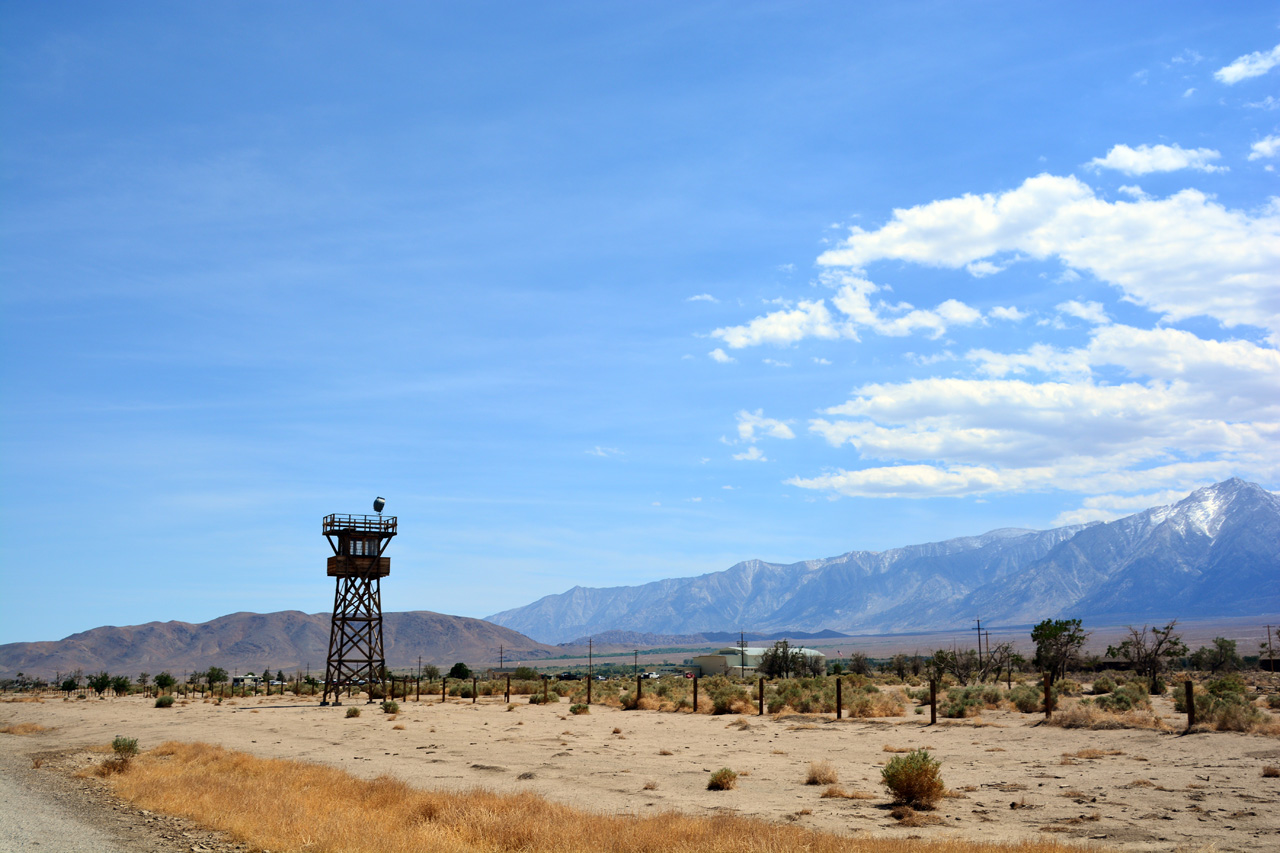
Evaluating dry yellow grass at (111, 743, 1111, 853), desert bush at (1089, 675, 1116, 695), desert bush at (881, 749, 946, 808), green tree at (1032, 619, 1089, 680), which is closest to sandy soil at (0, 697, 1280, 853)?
desert bush at (881, 749, 946, 808)

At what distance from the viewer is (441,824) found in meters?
14.6

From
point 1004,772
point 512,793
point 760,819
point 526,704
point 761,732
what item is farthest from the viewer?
point 526,704

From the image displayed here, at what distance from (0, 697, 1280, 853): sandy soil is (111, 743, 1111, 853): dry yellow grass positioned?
2147 mm

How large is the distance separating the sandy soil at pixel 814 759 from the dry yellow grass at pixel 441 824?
2147 millimetres

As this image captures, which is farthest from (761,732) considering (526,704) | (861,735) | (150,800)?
(526,704)

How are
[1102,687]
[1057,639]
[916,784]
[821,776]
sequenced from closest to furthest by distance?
[916,784] → [821,776] → [1102,687] → [1057,639]

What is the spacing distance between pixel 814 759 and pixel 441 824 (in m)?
13.5

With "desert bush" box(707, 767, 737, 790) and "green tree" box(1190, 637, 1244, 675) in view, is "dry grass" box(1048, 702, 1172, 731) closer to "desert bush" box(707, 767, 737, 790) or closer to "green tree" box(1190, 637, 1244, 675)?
"desert bush" box(707, 767, 737, 790)

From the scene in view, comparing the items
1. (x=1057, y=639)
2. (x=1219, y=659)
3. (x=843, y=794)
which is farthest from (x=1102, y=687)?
(x=1219, y=659)

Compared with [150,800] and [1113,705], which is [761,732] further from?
[150,800]

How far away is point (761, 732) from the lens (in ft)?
108

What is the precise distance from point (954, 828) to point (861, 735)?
16.5m

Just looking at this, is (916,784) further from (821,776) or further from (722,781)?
(722,781)

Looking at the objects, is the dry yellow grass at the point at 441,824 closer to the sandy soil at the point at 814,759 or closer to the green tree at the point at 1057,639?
the sandy soil at the point at 814,759
